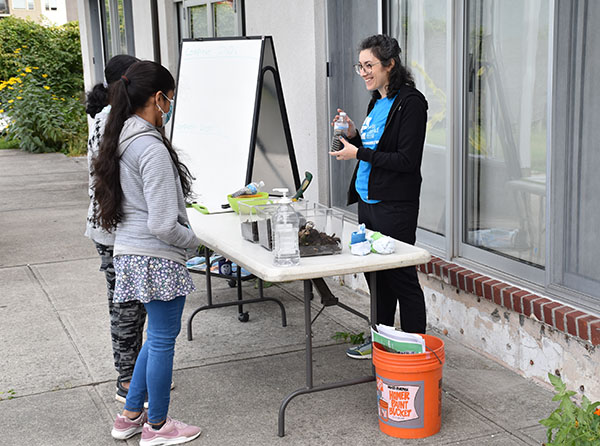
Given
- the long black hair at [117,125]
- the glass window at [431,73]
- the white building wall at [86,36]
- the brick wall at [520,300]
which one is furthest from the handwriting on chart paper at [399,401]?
the white building wall at [86,36]

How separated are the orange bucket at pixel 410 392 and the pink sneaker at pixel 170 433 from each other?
868 mm

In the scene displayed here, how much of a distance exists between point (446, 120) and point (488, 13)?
2.22ft

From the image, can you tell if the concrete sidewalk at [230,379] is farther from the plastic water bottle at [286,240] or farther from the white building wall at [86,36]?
the white building wall at [86,36]

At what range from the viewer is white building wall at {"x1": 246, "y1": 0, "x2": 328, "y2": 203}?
5.93m

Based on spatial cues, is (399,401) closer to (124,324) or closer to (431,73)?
(124,324)

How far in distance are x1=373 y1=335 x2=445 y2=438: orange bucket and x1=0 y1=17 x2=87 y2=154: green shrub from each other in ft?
39.6

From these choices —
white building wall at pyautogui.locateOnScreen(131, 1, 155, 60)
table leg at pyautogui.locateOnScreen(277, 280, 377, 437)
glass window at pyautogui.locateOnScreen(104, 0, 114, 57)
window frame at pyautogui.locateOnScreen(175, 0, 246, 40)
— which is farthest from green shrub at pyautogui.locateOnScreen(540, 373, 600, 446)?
glass window at pyautogui.locateOnScreen(104, 0, 114, 57)

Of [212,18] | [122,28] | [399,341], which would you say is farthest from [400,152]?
[122,28]

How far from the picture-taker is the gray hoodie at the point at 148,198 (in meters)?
3.04

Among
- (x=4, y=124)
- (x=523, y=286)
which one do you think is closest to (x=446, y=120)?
(x=523, y=286)

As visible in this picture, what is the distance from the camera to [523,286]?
4.04 metres

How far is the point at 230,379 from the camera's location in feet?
13.7

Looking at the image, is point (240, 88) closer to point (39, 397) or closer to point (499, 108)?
point (499, 108)

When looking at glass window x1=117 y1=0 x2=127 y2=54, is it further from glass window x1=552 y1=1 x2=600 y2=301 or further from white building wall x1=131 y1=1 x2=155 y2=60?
glass window x1=552 y1=1 x2=600 y2=301
